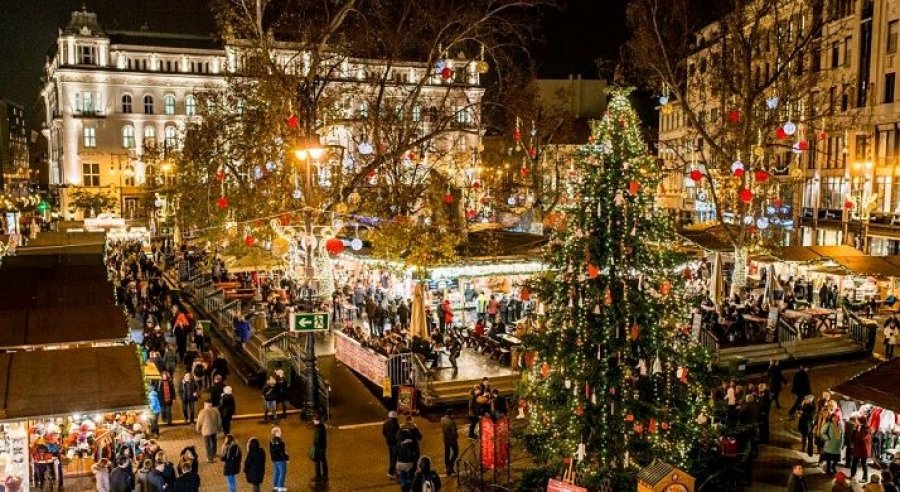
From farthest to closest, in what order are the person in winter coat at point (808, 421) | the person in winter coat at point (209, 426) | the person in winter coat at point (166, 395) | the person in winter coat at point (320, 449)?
1. the person in winter coat at point (166, 395)
2. the person in winter coat at point (808, 421)
3. the person in winter coat at point (209, 426)
4. the person in winter coat at point (320, 449)

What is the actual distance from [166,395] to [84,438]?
265 cm

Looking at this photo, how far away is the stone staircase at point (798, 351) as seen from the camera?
22.7 meters

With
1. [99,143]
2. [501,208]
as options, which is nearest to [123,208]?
[99,143]

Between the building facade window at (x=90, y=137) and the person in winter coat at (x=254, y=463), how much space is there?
64.7 metres

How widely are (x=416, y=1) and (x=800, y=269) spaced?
64.1 feet

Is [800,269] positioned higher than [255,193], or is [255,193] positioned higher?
[255,193]

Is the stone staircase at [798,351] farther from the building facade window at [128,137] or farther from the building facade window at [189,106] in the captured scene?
the building facade window at [128,137]

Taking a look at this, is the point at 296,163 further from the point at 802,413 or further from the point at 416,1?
the point at 802,413

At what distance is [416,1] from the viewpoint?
76.5 ft

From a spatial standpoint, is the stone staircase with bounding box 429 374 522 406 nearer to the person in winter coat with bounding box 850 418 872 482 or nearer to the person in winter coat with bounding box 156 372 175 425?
the person in winter coat with bounding box 156 372 175 425

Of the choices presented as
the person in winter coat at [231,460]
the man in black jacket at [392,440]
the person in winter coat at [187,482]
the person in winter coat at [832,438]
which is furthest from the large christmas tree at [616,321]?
the person in winter coat at [187,482]

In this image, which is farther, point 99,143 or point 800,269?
point 99,143

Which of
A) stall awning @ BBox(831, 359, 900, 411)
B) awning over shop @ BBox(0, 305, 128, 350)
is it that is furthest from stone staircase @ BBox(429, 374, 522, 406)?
stall awning @ BBox(831, 359, 900, 411)

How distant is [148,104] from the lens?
70875 mm
